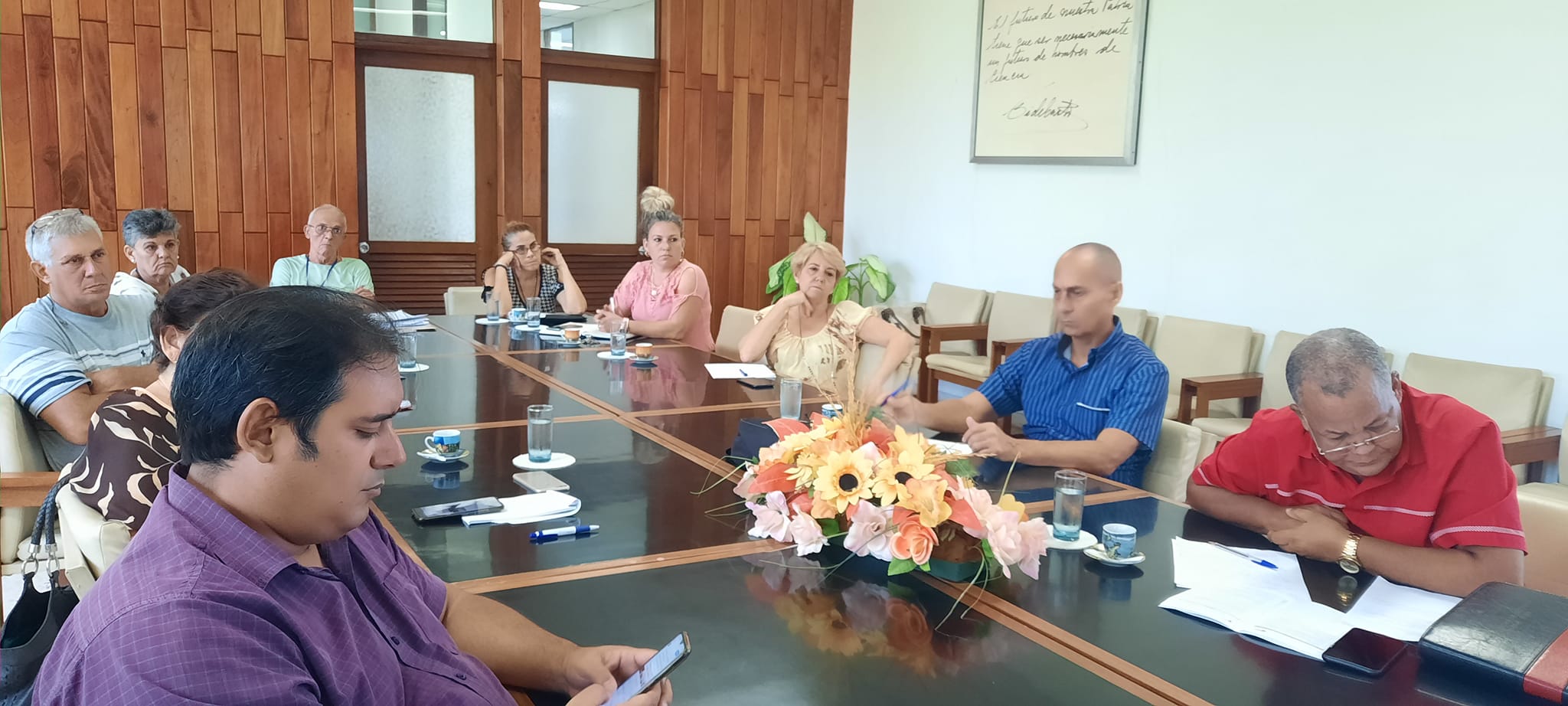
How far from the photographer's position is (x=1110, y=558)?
6.54 ft

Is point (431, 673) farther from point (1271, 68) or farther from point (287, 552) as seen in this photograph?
point (1271, 68)

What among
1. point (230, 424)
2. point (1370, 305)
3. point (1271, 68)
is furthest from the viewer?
point (1271, 68)

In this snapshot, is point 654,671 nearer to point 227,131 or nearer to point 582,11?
point 227,131

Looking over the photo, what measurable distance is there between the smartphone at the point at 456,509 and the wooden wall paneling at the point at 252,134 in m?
5.12

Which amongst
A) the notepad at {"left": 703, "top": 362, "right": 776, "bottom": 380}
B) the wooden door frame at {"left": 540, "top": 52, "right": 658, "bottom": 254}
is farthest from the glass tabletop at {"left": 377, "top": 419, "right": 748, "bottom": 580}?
the wooden door frame at {"left": 540, "top": 52, "right": 658, "bottom": 254}

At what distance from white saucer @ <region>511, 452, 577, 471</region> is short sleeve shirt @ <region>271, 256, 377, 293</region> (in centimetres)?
339

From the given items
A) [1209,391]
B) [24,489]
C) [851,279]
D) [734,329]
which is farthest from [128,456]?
[851,279]

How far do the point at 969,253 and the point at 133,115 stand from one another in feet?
16.6

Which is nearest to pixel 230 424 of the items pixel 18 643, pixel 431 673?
pixel 431 673

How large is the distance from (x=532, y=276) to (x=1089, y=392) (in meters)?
3.68

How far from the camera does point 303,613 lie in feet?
3.66

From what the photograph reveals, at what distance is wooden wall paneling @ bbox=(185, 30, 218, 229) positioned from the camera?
20.5 ft

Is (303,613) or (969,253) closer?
(303,613)

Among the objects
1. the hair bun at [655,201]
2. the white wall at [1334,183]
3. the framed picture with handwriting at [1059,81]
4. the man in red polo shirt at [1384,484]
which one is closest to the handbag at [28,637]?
the man in red polo shirt at [1384,484]
